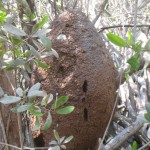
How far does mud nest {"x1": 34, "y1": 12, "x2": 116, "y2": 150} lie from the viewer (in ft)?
4.34

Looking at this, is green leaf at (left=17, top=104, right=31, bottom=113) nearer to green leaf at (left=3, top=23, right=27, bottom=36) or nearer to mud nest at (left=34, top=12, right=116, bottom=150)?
green leaf at (left=3, top=23, right=27, bottom=36)

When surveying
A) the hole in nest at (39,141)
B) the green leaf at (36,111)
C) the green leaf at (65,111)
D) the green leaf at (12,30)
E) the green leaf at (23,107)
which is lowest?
the hole in nest at (39,141)

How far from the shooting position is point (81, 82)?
52.2 inches

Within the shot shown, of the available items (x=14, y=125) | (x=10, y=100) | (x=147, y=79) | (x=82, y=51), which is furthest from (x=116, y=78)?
(x=147, y=79)

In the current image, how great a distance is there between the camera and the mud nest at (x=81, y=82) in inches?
52.1

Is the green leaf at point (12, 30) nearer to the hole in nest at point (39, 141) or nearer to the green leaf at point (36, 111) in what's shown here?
the green leaf at point (36, 111)

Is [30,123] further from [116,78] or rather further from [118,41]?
[118,41]

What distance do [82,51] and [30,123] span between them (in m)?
0.36

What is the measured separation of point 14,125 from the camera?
1.26m

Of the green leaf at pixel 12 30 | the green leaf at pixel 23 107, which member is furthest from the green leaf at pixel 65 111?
the green leaf at pixel 12 30

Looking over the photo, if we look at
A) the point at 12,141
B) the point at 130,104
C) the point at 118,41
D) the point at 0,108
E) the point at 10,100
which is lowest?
the point at 130,104

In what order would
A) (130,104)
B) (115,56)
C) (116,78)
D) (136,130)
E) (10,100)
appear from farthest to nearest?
1. (115,56)
2. (130,104)
3. (136,130)
4. (116,78)
5. (10,100)

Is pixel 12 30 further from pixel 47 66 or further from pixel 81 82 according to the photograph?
pixel 81 82

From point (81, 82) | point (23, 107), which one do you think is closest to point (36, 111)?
point (23, 107)
